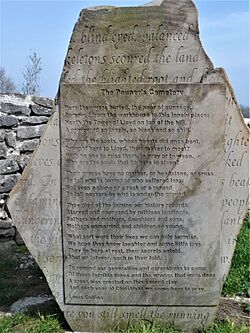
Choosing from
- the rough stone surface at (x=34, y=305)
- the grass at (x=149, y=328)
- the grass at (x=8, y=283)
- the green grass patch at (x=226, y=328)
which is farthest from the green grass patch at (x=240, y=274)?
the grass at (x=8, y=283)

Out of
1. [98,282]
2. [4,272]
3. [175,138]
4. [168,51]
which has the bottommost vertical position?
[4,272]

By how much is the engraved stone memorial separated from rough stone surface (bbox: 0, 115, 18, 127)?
2260mm

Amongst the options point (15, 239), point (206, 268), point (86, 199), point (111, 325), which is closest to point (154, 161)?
point (86, 199)

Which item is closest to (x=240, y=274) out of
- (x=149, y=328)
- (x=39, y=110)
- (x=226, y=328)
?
(x=226, y=328)

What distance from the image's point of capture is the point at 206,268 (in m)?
3.52

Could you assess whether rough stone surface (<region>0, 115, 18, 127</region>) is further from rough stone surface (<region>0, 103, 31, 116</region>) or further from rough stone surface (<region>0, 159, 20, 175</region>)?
rough stone surface (<region>0, 159, 20, 175</region>)

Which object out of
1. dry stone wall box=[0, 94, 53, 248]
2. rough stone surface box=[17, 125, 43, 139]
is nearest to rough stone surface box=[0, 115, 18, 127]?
dry stone wall box=[0, 94, 53, 248]

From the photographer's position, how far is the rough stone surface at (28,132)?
19.2 ft

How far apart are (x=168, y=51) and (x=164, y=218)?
1.09 m

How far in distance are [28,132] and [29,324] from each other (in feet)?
9.01

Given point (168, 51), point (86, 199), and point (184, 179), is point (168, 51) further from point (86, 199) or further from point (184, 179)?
point (86, 199)

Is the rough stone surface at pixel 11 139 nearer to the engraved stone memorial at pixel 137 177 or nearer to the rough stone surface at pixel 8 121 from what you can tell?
the rough stone surface at pixel 8 121

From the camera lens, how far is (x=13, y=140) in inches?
228

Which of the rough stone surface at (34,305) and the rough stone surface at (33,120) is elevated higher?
the rough stone surface at (33,120)
